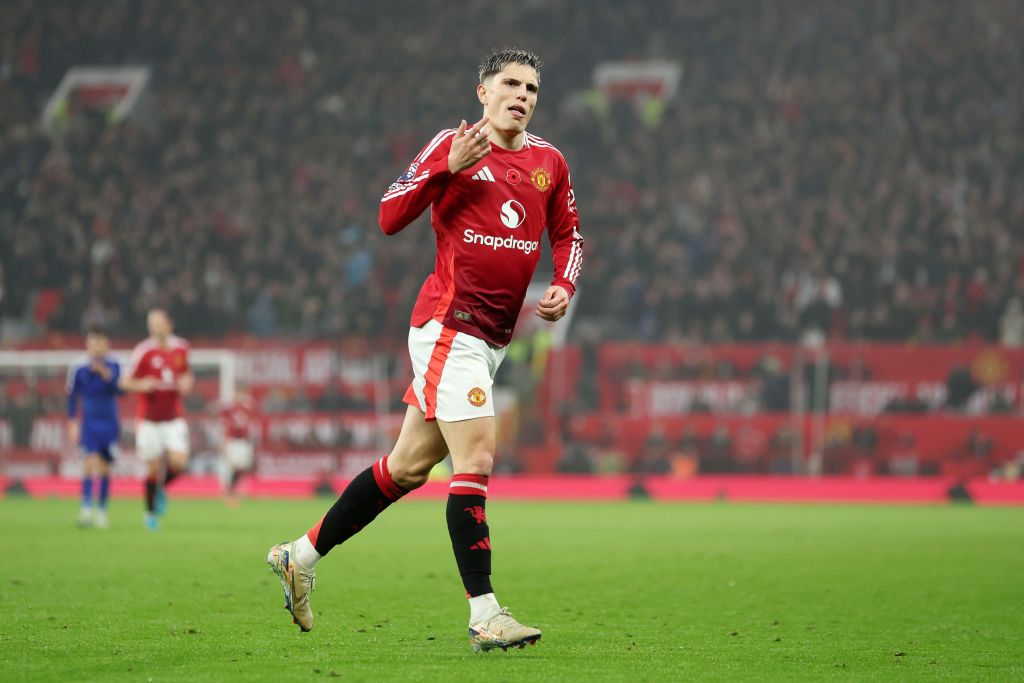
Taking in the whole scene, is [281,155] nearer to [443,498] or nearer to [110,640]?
[443,498]

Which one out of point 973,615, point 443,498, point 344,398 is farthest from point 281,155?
point 973,615

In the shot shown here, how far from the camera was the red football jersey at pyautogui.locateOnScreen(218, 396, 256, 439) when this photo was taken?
19.2 meters

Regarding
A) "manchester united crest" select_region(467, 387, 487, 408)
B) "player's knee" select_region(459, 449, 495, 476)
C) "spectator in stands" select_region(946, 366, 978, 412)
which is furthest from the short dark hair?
"spectator in stands" select_region(946, 366, 978, 412)

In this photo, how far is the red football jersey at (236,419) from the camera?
19219mm

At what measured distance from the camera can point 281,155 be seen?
2911 centimetres

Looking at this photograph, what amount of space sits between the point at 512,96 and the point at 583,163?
73.9 ft

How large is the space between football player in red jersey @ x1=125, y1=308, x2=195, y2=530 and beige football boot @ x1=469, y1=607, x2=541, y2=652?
31.1 ft

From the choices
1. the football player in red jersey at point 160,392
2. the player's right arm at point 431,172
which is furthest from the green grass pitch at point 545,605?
the player's right arm at point 431,172

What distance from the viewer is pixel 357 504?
18.9 feet

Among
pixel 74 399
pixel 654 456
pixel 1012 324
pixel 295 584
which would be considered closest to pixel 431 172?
pixel 295 584

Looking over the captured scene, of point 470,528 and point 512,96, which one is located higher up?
point 512,96

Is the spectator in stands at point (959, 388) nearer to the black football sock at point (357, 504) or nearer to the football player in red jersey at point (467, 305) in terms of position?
the football player in red jersey at point (467, 305)

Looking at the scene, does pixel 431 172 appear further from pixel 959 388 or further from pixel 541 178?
pixel 959 388

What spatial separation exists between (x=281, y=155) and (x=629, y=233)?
811 cm
